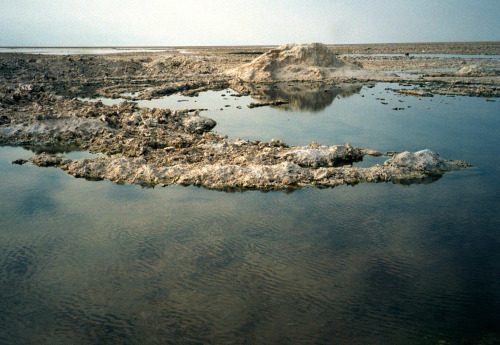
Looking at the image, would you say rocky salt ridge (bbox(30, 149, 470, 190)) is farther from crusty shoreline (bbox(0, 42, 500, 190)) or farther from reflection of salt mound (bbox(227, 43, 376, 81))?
reflection of salt mound (bbox(227, 43, 376, 81))

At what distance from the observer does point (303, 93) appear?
3697 cm

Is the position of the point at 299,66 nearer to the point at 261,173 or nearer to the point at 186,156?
the point at 186,156

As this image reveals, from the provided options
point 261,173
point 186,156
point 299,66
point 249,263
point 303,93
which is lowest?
point 249,263

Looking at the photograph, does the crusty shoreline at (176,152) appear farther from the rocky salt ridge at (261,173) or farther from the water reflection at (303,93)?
the water reflection at (303,93)

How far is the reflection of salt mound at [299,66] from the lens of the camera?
46.8m

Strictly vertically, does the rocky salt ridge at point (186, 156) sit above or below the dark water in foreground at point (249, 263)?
above

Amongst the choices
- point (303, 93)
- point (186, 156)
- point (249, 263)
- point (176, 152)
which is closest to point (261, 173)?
point (186, 156)

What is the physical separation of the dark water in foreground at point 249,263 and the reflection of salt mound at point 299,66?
115ft

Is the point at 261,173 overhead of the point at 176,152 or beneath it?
beneath

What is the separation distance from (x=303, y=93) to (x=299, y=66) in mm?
12515

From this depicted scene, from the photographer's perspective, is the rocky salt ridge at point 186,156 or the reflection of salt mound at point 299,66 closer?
the rocky salt ridge at point 186,156

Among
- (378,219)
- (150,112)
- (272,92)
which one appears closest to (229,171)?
(378,219)

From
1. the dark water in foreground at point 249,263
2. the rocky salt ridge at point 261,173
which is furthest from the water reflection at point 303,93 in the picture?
the dark water in foreground at point 249,263

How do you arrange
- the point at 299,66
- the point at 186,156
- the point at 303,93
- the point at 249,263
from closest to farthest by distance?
the point at 249,263, the point at 186,156, the point at 303,93, the point at 299,66
